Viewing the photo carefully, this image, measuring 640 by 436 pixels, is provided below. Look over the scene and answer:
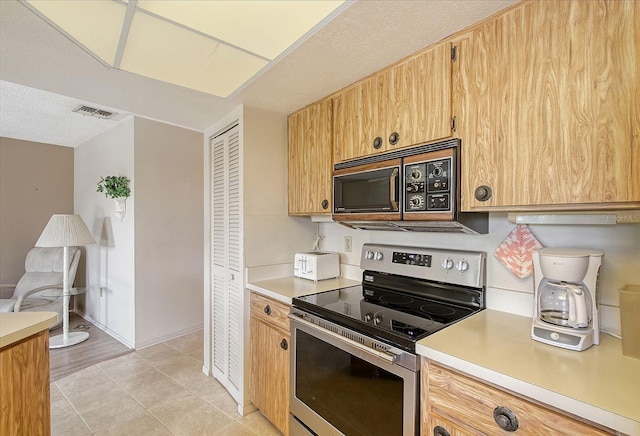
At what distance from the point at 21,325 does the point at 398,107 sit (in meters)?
1.91

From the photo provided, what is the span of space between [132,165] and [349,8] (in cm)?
297

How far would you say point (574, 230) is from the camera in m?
1.29

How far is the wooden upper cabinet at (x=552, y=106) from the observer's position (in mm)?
942

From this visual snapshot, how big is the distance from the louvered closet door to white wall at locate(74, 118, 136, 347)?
125 cm

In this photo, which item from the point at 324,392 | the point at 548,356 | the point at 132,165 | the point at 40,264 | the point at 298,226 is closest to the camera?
the point at 548,356

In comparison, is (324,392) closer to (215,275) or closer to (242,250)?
(242,250)

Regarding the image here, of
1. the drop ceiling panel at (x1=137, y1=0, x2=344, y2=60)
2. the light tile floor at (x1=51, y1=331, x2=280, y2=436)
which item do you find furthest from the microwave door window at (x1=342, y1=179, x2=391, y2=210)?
the light tile floor at (x1=51, y1=331, x2=280, y2=436)

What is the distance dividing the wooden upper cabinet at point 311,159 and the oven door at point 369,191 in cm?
13

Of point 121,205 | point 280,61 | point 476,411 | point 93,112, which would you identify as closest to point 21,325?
point 280,61

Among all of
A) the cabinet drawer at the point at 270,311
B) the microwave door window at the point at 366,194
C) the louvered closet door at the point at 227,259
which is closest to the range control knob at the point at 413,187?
the microwave door window at the point at 366,194

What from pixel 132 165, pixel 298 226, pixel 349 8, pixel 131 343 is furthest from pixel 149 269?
pixel 349 8

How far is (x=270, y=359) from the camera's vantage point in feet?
6.32

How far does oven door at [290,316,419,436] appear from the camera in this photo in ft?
3.87

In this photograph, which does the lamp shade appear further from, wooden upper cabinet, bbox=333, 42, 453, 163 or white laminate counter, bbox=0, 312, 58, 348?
wooden upper cabinet, bbox=333, 42, 453, 163
